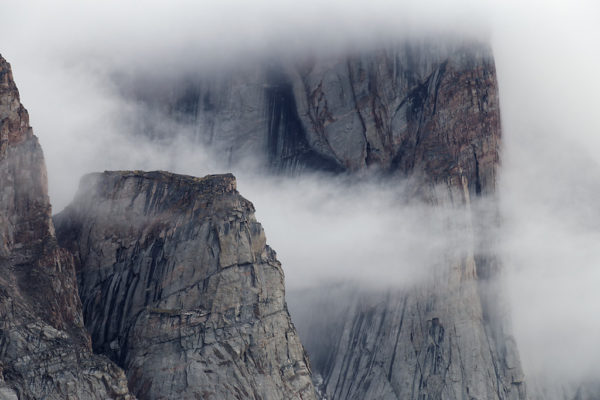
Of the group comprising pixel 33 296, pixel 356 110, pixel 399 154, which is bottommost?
pixel 33 296

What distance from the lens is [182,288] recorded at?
128 meters

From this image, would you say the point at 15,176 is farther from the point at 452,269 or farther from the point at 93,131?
the point at 452,269

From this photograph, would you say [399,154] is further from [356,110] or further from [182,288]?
[182,288]

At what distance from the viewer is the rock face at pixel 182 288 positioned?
407 feet

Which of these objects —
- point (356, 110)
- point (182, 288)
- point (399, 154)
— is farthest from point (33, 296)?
point (356, 110)

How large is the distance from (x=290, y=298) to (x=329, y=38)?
101 feet

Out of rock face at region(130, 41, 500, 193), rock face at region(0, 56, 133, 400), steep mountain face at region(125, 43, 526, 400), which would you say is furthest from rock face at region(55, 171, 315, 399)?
rock face at region(130, 41, 500, 193)

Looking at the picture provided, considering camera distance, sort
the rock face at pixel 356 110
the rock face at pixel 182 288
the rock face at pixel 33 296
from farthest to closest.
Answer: the rock face at pixel 356 110 → the rock face at pixel 182 288 → the rock face at pixel 33 296

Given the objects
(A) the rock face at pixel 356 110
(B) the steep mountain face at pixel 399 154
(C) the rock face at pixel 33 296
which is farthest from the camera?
(A) the rock face at pixel 356 110

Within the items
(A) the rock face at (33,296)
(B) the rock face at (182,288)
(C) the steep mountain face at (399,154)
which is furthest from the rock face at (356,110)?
(A) the rock face at (33,296)

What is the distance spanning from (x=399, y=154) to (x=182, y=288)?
36.2 metres

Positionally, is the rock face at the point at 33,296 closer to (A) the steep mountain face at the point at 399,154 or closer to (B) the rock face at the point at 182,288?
(B) the rock face at the point at 182,288

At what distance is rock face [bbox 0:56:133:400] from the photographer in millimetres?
111375

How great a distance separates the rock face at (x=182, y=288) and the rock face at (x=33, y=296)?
20.4ft
